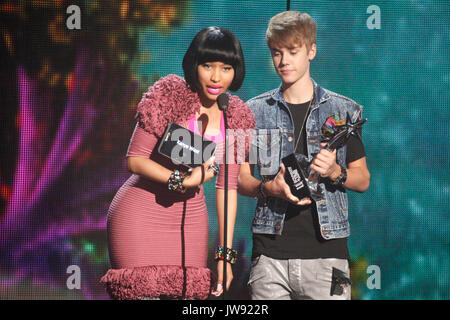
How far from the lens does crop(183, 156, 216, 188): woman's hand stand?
2.33 m

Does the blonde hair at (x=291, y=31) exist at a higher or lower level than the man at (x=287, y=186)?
higher

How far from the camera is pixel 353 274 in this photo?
2840mm

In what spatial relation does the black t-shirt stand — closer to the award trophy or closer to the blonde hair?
the award trophy

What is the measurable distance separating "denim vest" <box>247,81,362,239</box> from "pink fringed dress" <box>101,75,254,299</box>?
32 cm

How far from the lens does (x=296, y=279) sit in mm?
2365

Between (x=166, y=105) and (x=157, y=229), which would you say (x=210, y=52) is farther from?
(x=157, y=229)

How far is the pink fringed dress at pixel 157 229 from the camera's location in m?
2.33

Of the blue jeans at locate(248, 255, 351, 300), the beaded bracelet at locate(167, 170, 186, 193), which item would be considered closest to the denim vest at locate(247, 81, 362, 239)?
the blue jeans at locate(248, 255, 351, 300)

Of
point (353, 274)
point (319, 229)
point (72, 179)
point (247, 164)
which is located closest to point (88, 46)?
point (72, 179)

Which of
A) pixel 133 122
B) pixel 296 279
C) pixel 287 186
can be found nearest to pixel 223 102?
pixel 287 186

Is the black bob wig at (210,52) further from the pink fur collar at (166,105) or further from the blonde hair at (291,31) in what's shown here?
the blonde hair at (291,31)

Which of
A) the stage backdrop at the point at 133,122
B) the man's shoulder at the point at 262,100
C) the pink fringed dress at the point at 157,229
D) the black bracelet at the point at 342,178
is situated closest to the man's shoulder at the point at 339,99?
the stage backdrop at the point at 133,122

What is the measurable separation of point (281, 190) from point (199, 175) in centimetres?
37
